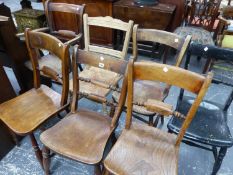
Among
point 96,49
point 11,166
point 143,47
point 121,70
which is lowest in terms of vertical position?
point 11,166

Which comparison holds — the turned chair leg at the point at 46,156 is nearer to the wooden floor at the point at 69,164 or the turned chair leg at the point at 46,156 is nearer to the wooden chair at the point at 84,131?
the wooden chair at the point at 84,131

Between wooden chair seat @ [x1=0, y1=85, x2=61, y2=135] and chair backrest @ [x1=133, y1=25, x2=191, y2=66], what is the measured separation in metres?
0.66

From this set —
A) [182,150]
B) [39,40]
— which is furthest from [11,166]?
[182,150]

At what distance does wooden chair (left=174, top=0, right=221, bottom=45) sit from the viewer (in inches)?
91.6

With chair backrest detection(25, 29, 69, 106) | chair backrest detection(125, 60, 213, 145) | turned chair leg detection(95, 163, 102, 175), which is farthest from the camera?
chair backrest detection(25, 29, 69, 106)

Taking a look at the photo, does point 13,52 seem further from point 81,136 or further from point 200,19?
point 200,19

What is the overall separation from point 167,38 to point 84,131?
839 millimetres

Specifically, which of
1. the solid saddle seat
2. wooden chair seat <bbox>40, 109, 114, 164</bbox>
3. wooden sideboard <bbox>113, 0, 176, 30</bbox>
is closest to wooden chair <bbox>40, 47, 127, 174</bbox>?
wooden chair seat <bbox>40, 109, 114, 164</bbox>

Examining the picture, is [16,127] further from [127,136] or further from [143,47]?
[143,47]

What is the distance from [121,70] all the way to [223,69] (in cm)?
132

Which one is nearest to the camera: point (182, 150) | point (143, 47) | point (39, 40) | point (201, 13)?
point (39, 40)

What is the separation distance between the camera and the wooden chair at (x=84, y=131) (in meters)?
1.03

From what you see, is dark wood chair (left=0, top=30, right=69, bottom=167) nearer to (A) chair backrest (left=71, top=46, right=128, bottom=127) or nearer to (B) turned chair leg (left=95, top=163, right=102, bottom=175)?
(A) chair backrest (left=71, top=46, right=128, bottom=127)

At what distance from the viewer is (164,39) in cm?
139
